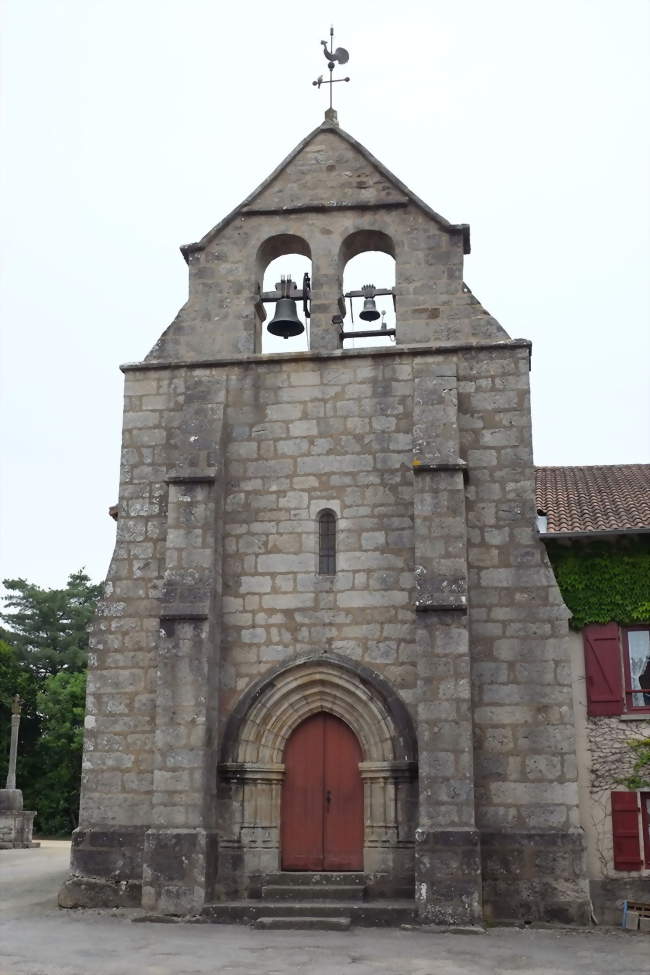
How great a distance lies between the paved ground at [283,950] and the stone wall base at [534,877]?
392mm

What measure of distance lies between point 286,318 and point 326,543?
3.14 metres

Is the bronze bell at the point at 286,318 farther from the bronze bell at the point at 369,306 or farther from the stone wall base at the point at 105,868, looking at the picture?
the stone wall base at the point at 105,868

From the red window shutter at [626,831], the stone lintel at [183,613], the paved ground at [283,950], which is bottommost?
the paved ground at [283,950]

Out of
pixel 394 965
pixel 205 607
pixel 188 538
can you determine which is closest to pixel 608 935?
pixel 394 965

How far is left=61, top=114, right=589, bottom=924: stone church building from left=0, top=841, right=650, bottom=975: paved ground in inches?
23.3

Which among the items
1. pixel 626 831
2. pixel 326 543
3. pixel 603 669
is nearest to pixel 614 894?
pixel 626 831

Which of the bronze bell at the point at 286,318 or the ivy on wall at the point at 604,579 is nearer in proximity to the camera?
the ivy on wall at the point at 604,579

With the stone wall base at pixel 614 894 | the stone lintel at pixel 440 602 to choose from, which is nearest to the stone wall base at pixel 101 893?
the stone lintel at pixel 440 602

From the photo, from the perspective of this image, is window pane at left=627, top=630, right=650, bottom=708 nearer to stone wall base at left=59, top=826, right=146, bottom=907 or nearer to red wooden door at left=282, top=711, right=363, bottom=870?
red wooden door at left=282, top=711, right=363, bottom=870

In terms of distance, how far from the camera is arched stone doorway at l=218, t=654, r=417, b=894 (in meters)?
11.8

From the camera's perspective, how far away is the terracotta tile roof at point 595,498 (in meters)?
13.8

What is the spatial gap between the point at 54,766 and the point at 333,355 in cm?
3014

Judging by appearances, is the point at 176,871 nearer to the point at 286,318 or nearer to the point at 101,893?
the point at 101,893

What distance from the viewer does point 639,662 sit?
13.2 m
